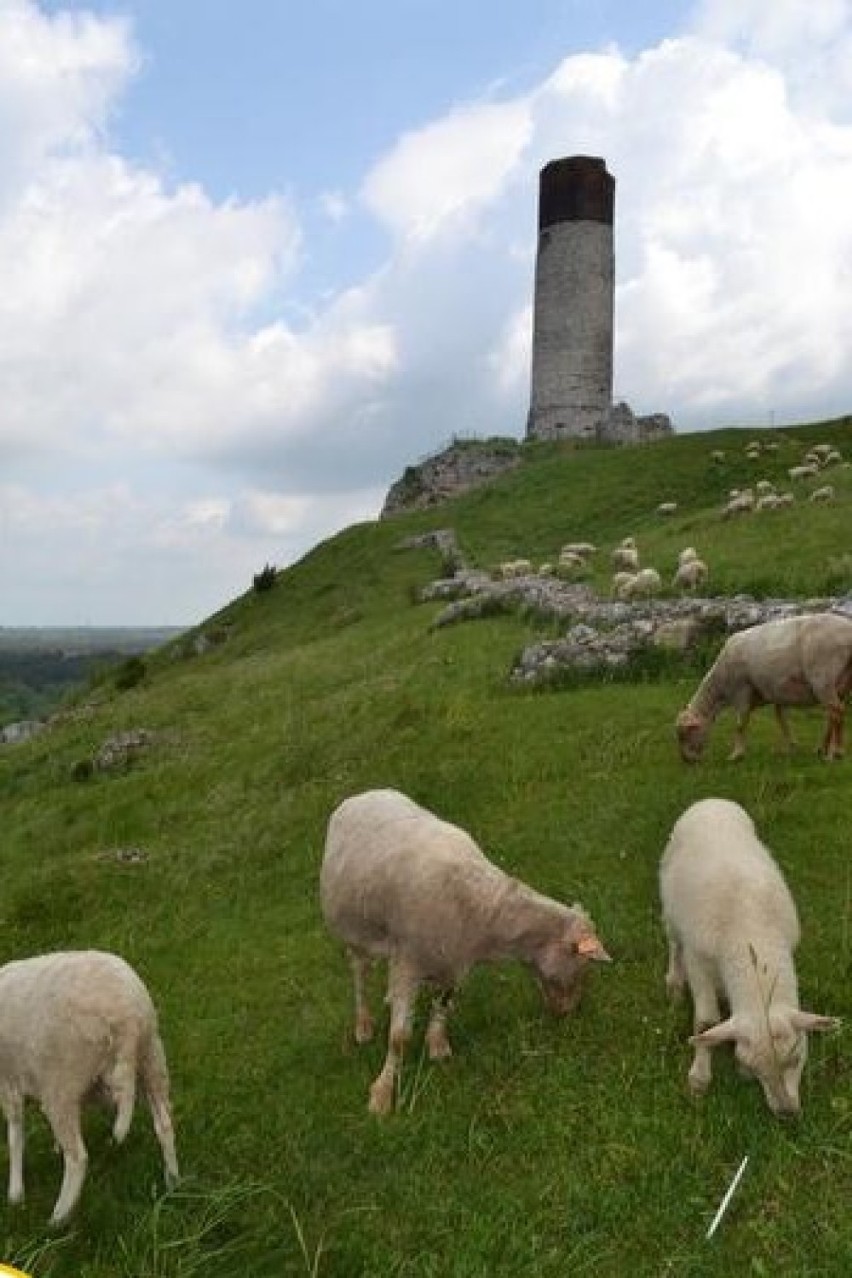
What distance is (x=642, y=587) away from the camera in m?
28.2

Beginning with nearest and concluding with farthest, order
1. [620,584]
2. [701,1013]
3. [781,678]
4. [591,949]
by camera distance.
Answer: [701,1013], [591,949], [781,678], [620,584]

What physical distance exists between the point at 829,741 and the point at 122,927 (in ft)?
31.8

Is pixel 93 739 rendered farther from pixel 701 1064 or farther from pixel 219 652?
pixel 701 1064

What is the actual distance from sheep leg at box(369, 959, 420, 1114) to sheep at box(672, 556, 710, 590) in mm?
19191

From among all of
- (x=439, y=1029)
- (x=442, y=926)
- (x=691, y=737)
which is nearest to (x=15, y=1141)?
(x=439, y=1029)

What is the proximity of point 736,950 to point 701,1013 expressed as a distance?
55 centimetres

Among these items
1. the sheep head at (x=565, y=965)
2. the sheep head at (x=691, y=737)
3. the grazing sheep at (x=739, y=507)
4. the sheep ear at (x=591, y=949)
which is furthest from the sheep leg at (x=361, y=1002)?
the grazing sheep at (x=739, y=507)

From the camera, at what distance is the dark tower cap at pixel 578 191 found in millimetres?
72812

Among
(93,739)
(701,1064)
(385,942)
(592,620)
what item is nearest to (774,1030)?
(701,1064)

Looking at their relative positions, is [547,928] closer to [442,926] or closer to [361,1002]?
[442,926]

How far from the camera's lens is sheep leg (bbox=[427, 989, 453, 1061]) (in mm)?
9117

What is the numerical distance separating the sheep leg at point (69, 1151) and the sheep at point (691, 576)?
2128cm

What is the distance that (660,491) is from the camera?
173 feet

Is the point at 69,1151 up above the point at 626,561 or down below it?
below
